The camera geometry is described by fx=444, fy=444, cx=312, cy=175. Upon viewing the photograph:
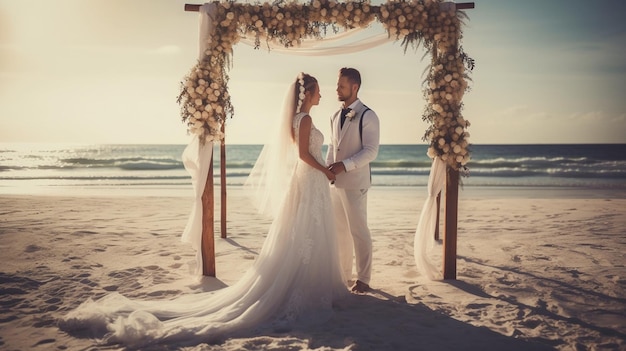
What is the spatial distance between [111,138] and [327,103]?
29.0m

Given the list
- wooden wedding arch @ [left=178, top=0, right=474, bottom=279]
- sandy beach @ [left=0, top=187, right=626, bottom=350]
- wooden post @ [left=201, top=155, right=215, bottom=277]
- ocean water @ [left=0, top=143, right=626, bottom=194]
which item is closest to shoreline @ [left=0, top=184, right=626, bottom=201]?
ocean water @ [left=0, top=143, right=626, bottom=194]

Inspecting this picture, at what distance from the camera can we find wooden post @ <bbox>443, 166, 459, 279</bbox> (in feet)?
16.6

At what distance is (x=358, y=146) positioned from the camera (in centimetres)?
477

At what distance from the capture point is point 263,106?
3569 cm

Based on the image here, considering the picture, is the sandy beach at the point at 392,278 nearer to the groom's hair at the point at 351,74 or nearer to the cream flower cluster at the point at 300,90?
the cream flower cluster at the point at 300,90

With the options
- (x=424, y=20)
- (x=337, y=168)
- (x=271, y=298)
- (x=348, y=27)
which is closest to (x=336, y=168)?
(x=337, y=168)

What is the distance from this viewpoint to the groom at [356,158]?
4688 mm

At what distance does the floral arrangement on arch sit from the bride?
35.0 inches

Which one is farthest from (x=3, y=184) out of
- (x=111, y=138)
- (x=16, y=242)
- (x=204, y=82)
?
(x=111, y=138)

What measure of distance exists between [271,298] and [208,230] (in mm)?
1604

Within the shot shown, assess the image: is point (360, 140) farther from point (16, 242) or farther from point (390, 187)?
point (390, 187)

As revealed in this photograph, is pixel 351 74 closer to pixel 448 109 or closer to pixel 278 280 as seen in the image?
pixel 448 109

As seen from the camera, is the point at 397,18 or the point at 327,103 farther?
the point at 327,103

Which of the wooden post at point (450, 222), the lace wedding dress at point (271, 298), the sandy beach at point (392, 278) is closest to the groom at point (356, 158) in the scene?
the lace wedding dress at point (271, 298)
